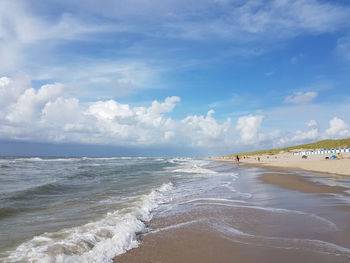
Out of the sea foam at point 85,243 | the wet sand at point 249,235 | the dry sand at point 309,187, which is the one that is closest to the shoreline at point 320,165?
the dry sand at point 309,187

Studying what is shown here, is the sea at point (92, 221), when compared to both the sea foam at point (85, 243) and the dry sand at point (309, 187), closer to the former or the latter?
the sea foam at point (85, 243)

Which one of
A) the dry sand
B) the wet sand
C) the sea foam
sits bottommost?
the dry sand

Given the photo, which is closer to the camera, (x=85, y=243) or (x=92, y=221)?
(x=85, y=243)

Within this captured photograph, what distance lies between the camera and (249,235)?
664cm

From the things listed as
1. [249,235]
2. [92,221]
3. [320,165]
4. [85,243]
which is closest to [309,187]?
[249,235]

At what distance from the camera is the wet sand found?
529cm

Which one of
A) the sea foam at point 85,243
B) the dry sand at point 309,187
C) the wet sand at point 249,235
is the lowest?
the dry sand at point 309,187

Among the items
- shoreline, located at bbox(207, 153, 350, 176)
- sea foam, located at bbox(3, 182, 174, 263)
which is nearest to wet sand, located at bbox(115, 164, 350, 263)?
sea foam, located at bbox(3, 182, 174, 263)

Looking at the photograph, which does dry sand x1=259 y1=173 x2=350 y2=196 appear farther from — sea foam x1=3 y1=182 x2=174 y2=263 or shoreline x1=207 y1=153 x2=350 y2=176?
sea foam x1=3 y1=182 x2=174 y2=263

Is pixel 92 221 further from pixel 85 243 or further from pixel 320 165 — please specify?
pixel 320 165

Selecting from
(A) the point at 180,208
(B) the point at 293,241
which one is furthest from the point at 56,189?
(B) the point at 293,241

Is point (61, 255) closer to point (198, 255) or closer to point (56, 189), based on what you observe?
point (198, 255)

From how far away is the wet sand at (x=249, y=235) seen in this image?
529 cm

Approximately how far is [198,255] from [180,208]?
5.17 meters
